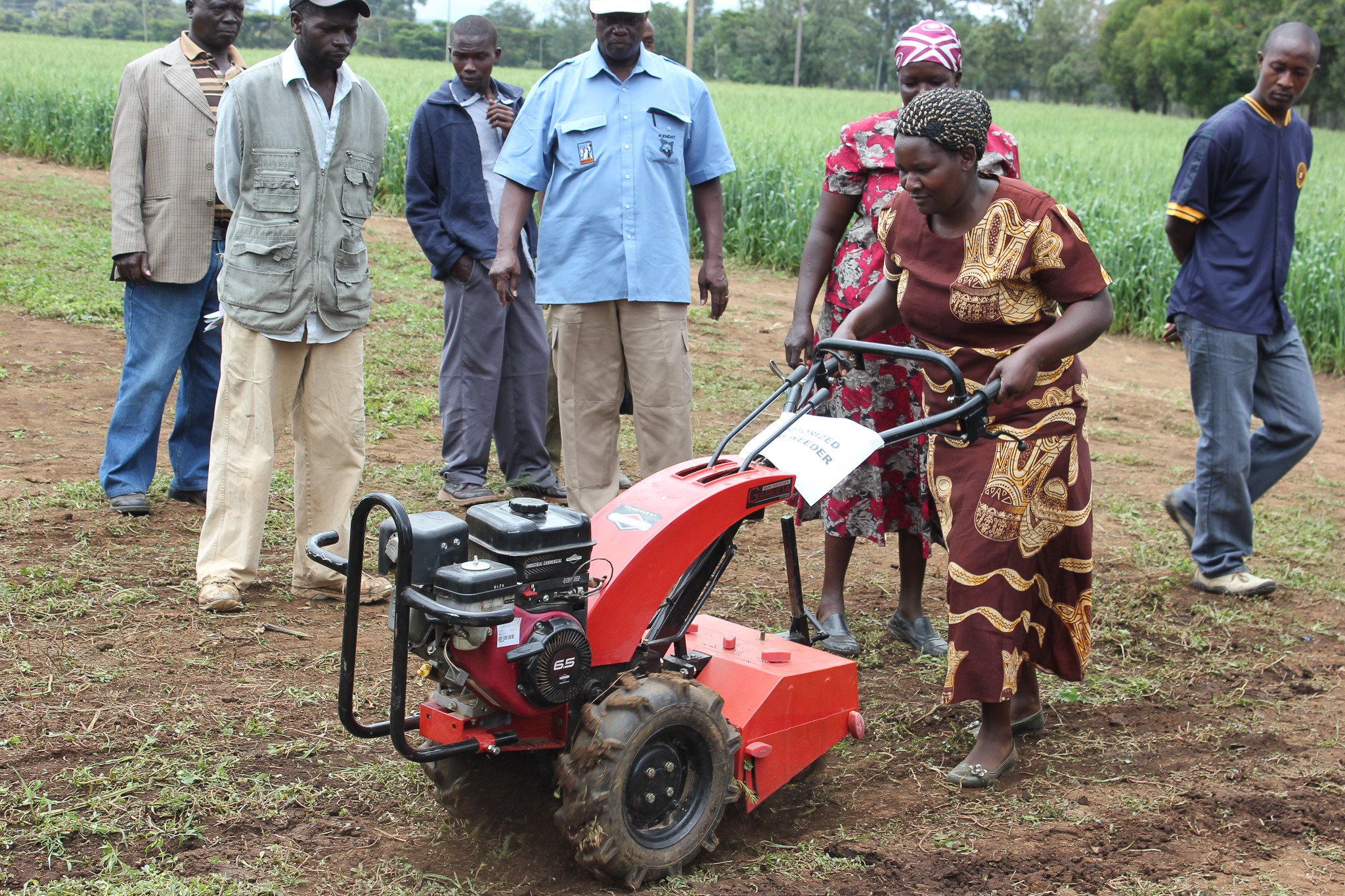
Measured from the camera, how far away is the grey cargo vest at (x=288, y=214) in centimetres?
436

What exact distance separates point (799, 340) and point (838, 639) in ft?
3.85

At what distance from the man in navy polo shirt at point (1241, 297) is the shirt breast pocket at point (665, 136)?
2.31 m

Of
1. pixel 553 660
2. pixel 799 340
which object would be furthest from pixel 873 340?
pixel 553 660

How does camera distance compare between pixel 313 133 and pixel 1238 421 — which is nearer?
pixel 313 133

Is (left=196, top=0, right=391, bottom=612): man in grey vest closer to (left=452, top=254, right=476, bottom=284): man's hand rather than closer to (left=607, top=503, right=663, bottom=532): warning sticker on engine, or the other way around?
(left=452, top=254, right=476, bottom=284): man's hand

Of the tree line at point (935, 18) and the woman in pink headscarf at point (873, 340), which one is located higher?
the tree line at point (935, 18)

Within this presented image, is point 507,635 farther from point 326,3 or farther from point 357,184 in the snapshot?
point 326,3

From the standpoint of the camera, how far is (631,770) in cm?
286

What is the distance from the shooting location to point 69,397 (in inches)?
A: 284

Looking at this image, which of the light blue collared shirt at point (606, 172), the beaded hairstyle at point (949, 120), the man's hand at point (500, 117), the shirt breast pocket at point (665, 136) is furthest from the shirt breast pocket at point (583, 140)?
the beaded hairstyle at point (949, 120)

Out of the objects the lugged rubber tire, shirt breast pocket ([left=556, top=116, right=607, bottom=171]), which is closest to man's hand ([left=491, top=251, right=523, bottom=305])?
shirt breast pocket ([left=556, top=116, right=607, bottom=171])

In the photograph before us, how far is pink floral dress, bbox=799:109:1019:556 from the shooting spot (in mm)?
4379

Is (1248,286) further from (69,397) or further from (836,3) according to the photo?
(836,3)

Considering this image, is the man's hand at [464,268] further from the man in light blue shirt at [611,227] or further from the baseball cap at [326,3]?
the baseball cap at [326,3]
